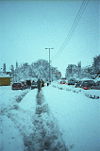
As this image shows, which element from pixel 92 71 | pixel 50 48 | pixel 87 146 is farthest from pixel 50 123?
pixel 92 71

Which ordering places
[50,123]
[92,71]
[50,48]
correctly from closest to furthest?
[50,123] → [50,48] → [92,71]

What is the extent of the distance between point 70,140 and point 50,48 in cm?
4735

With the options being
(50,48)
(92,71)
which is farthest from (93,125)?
(92,71)

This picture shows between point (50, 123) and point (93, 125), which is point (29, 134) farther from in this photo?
point (93, 125)

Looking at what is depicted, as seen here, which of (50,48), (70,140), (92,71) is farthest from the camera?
(92,71)

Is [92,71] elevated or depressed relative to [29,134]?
elevated

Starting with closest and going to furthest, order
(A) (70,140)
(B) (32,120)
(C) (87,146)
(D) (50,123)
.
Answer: (C) (87,146) → (A) (70,140) → (D) (50,123) → (B) (32,120)

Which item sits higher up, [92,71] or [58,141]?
[92,71]

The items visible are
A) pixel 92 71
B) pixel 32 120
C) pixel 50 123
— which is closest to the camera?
pixel 50 123

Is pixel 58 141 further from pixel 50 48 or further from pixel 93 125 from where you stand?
pixel 50 48

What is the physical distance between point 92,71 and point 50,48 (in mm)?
37321

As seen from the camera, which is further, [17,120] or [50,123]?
[17,120]

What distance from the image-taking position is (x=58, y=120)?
7.87m

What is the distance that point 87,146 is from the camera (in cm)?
504
